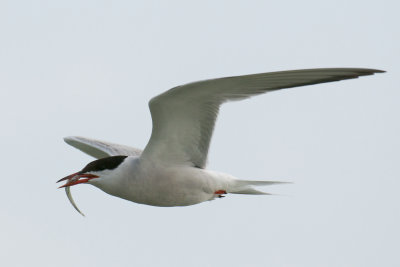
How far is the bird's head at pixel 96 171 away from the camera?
7.96 metres

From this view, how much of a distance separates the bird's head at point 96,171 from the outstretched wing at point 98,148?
5.62 ft

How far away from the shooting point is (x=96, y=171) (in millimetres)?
7992

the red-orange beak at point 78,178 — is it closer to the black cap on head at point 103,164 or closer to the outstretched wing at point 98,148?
the black cap on head at point 103,164

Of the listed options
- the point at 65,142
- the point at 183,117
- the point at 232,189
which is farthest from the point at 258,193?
the point at 65,142

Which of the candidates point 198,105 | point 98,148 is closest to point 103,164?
point 198,105

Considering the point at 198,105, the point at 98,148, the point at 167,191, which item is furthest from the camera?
the point at 98,148

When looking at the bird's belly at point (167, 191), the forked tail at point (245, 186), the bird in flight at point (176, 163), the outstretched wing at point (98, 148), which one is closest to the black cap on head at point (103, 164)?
the bird in flight at point (176, 163)

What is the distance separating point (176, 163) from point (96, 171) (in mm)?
856

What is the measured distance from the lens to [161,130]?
7750 millimetres

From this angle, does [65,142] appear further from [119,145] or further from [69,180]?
[69,180]

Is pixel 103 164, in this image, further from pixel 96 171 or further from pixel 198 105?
pixel 198 105

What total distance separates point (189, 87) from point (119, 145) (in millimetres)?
3372

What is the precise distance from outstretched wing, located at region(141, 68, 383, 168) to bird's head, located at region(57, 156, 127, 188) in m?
0.35

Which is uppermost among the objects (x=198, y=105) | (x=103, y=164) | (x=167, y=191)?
(x=198, y=105)
